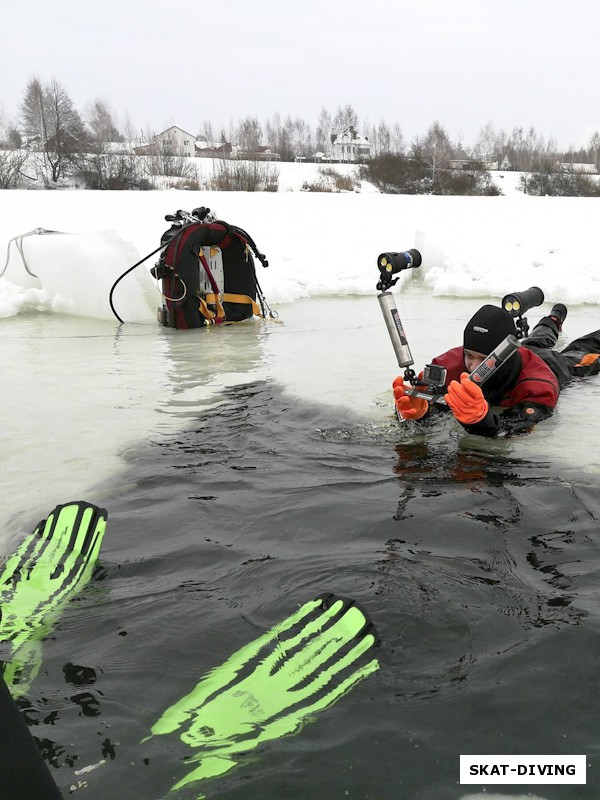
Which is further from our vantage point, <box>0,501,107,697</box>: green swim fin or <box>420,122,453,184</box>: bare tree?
<box>420,122,453,184</box>: bare tree

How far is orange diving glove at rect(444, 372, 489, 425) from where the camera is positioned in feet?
12.0

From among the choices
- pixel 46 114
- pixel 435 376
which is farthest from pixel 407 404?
pixel 46 114

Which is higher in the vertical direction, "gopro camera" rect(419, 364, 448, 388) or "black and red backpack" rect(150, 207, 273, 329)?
"black and red backpack" rect(150, 207, 273, 329)

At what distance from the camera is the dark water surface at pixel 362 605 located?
66.8 inches

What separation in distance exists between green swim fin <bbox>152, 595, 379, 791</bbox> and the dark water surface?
0.11ft

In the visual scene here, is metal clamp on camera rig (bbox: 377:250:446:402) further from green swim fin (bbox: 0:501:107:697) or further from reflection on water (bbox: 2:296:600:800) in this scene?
green swim fin (bbox: 0:501:107:697)

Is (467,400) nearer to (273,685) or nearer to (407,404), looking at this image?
(407,404)

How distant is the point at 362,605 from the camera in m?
2.30

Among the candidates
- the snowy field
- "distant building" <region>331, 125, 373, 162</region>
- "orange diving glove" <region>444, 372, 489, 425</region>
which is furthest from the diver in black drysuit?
"distant building" <region>331, 125, 373, 162</region>

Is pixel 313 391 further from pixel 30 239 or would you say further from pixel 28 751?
pixel 30 239

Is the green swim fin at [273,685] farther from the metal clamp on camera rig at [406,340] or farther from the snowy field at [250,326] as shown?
the metal clamp on camera rig at [406,340]

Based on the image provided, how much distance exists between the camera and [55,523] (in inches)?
109

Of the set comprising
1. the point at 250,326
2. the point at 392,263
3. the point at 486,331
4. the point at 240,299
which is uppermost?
the point at 392,263

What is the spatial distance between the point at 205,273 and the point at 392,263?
5.77m
